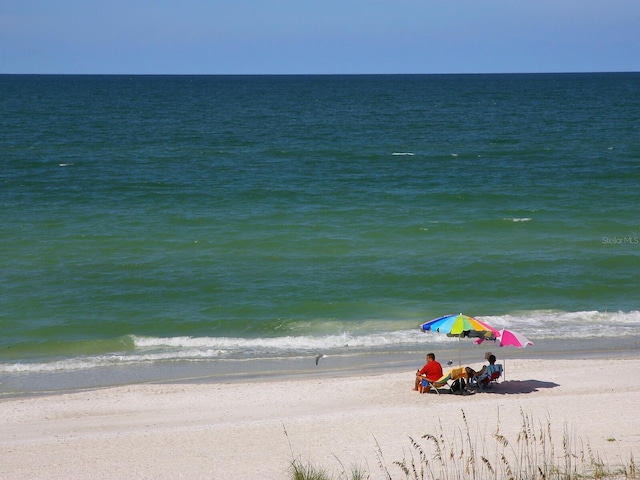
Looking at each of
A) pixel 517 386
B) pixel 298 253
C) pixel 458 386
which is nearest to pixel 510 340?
pixel 517 386

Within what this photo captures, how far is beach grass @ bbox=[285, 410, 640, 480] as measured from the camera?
8.22 metres

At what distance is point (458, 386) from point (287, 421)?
347 cm

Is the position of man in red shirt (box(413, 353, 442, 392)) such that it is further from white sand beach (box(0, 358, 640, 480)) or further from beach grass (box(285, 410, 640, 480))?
beach grass (box(285, 410, 640, 480))

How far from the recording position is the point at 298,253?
26531 mm

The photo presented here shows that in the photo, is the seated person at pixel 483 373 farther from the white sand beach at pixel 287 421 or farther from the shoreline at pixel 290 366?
the shoreline at pixel 290 366

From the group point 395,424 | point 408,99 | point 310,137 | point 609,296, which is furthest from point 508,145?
point 408,99

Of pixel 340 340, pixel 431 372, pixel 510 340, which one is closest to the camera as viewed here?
pixel 510 340

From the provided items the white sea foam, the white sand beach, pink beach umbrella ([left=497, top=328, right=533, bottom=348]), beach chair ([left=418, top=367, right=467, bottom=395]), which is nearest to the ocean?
the white sea foam

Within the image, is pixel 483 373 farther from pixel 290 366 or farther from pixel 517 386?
pixel 290 366

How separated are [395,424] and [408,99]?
93.2 m

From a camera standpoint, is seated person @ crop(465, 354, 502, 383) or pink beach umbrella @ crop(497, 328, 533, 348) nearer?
pink beach umbrella @ crop(497, 328, 533, 348)

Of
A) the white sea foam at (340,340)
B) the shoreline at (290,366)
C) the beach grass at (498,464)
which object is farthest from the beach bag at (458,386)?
the white sea foam at (340,340)

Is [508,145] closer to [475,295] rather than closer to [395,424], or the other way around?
[475,295]

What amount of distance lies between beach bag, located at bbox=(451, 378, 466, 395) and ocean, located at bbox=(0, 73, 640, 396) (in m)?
2.71
